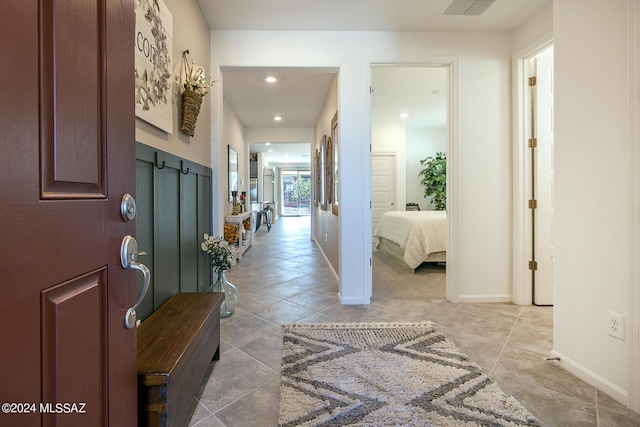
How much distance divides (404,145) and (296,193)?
9218 mm

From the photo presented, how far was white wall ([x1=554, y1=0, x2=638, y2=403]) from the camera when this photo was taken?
1.53 m

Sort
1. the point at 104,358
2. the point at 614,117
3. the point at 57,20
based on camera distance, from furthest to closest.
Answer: the point at 614,117
the point at 104,358
the point at 57,20

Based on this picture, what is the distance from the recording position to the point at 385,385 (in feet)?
5.23

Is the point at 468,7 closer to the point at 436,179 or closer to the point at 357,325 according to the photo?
the point at 357,325

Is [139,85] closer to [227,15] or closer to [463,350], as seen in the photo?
[227,15]

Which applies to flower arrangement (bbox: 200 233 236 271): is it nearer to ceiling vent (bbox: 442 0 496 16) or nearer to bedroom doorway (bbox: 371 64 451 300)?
bedroom doorway (bbox: 371 64 451 300)

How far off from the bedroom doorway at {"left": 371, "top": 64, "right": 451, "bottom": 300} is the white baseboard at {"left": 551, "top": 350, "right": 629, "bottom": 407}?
51.3 inches

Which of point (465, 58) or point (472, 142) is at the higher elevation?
point (465, 58)

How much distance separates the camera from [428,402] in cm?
146

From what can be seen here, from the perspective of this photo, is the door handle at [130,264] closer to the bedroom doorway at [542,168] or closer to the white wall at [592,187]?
the white wall at [592,187]

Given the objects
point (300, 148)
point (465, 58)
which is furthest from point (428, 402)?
point (300, 148)

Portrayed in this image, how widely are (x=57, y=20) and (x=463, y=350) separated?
2371mm

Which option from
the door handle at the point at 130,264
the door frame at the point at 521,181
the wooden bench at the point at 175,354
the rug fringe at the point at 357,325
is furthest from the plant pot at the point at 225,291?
the door frame at the point at 521,181

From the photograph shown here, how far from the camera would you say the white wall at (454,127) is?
2.85 meters
